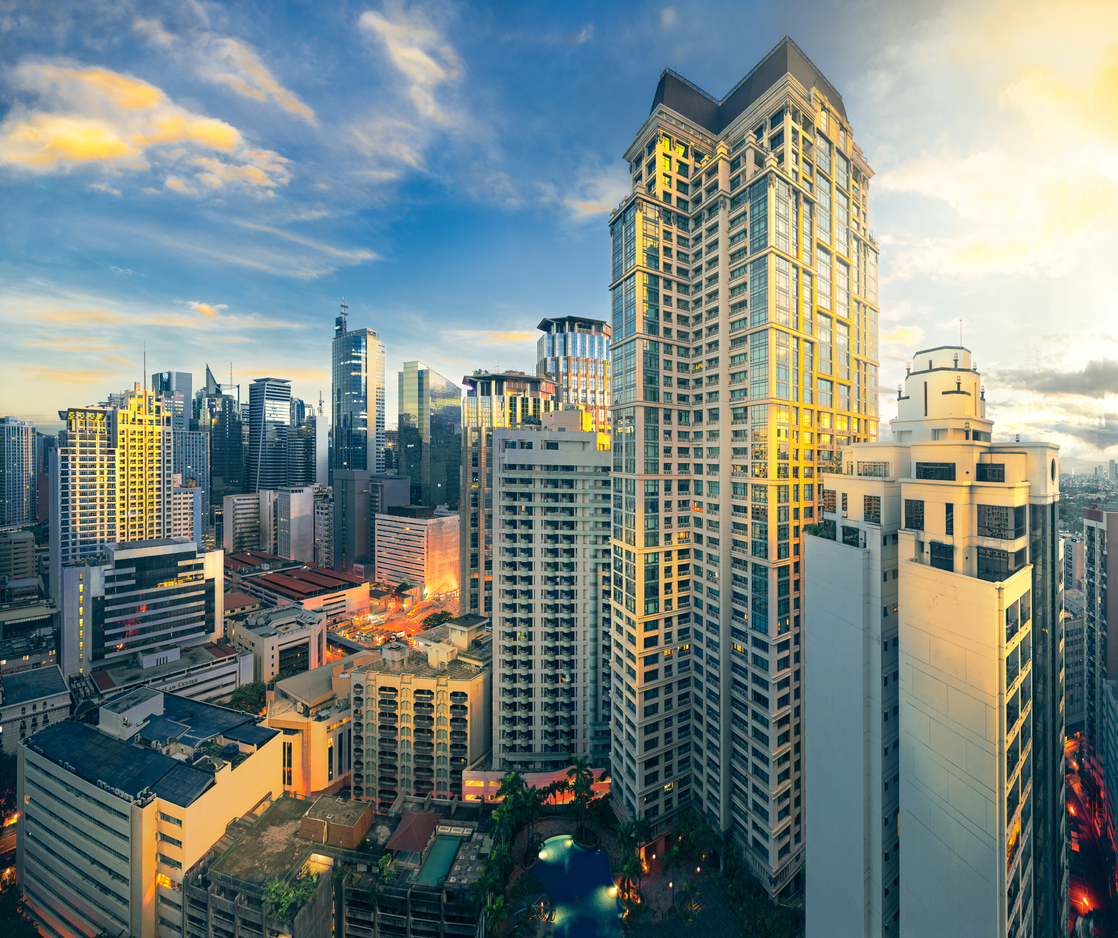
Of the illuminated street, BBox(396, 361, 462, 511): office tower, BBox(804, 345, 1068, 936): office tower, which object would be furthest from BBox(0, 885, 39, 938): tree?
BBox(396, 361, 462, 511): office tower

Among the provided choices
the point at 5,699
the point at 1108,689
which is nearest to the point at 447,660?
the point at 5,699

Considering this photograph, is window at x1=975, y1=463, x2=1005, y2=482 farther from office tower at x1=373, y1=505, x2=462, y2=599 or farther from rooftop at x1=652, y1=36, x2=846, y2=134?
office tower at x1=373, y1=505, x2=462, y2=599

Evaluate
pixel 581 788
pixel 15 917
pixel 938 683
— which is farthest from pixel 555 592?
pixel 15 917

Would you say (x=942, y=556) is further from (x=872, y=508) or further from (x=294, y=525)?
(x=294, y=525)

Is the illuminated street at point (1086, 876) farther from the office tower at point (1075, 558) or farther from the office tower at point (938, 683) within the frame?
the office tower at point (1075, 558)

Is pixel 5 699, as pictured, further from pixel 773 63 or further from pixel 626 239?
pixel 773 63

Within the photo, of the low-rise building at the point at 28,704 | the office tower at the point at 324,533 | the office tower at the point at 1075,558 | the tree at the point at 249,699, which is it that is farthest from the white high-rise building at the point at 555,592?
the office tower at the point at 324,533
